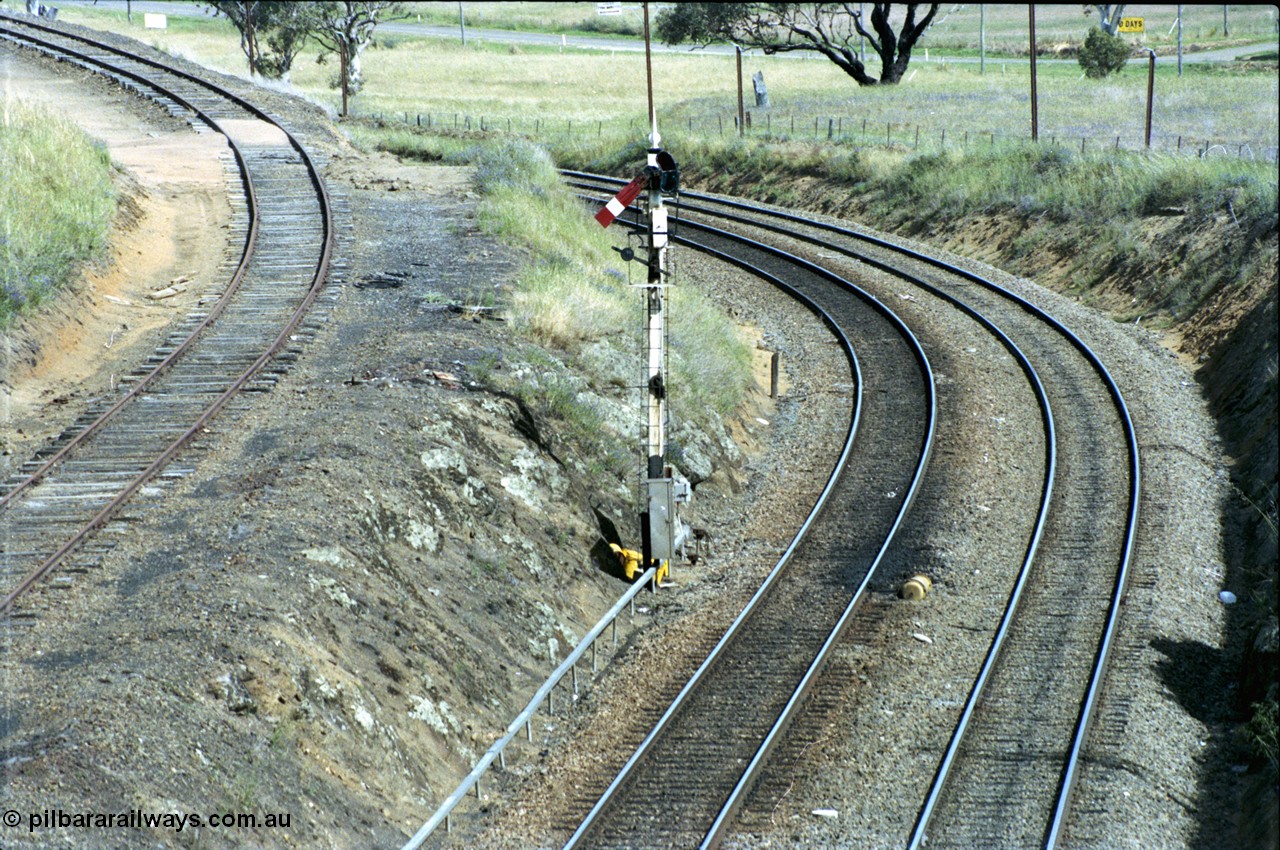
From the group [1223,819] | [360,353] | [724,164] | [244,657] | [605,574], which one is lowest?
[1223,819]

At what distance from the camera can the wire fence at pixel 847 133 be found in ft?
133

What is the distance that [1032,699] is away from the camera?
550 inches

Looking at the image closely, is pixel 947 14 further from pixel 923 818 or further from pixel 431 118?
pixel 923 818

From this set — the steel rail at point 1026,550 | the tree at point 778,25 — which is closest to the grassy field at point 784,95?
the tree at point 778,25

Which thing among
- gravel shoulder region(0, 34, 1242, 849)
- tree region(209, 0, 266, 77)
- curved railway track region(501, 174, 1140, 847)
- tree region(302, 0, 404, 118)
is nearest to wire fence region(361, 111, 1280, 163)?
tree region(302, 0, 404, 118)

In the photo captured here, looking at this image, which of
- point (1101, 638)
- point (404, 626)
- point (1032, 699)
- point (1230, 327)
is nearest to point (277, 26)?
point (1230, 327)

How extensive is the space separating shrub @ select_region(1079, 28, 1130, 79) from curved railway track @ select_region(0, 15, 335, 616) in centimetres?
4665

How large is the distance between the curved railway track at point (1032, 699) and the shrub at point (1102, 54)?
153 feet

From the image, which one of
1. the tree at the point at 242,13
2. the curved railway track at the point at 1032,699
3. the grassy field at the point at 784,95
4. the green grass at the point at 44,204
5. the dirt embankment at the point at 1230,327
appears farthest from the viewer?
the tree at the point at 242,13

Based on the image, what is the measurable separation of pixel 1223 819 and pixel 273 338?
1400 centimetres

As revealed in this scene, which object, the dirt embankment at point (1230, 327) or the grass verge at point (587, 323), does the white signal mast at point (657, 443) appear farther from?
the dirt embankment at point (1230, 327)

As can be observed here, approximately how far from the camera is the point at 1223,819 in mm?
12172

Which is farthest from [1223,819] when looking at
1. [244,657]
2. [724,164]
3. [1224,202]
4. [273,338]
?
[724,164]

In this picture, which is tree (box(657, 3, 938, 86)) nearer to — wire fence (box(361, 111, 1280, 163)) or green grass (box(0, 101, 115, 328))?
wire fence (box(361, 111, 1280, 163))
